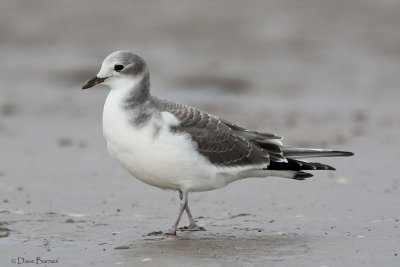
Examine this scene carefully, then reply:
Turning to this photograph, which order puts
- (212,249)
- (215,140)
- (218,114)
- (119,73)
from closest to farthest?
(212,249), (119,73), (215,140), (218,114)

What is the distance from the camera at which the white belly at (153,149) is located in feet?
23.2

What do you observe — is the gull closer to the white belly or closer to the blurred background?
the white belly

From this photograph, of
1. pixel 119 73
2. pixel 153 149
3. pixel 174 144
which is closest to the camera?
pixel 153 149

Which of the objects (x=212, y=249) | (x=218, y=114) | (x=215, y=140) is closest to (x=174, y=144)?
(x=215, y=140)

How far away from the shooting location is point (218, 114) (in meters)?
13.1

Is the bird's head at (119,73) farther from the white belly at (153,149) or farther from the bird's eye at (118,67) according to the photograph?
the white belly at (153,149)

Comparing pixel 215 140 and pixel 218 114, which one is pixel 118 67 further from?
pixel 218 114

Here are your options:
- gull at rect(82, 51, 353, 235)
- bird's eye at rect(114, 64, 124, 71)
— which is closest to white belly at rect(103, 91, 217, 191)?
gull at rect(82, 51, 353, 235)

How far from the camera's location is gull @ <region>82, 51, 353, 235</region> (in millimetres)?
7106

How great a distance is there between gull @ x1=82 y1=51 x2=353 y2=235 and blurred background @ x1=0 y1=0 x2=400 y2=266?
489 mm

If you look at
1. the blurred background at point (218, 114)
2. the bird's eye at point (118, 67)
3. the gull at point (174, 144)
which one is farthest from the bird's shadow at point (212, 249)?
the bird's eye at point (118, 67)

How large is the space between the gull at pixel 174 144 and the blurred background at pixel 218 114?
489mm

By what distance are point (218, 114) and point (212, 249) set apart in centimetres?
652

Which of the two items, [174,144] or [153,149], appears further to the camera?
[174,144]
